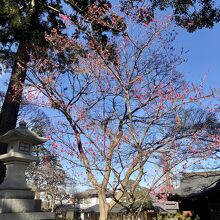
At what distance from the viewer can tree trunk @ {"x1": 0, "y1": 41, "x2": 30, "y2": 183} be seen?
8.55 m

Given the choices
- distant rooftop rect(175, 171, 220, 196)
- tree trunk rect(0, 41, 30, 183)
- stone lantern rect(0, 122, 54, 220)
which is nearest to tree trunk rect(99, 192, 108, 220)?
stone lantern rect(0, 122, 54, 220)

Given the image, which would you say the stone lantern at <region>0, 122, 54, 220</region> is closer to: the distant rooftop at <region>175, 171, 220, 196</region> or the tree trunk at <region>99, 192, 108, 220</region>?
the tree trunk at <region>99, 192, 108, 220</region>

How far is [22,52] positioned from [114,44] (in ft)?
10.7

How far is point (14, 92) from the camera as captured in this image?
8859mm

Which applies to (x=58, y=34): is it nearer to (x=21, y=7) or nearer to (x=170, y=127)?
(x=21, y=7)

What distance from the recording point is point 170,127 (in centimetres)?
772

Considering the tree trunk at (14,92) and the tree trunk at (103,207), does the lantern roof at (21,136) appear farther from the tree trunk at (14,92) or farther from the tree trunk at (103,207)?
the tree trunk at (103,207)

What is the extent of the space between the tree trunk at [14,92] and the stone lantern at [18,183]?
1408 millimetres

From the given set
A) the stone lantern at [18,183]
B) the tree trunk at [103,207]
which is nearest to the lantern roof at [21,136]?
the stone lantern at [18,183]

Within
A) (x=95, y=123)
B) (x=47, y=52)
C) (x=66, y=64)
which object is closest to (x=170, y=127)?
(x=95, y=123)

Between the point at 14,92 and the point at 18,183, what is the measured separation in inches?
132

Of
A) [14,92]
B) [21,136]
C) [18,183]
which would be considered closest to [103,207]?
[18,183]

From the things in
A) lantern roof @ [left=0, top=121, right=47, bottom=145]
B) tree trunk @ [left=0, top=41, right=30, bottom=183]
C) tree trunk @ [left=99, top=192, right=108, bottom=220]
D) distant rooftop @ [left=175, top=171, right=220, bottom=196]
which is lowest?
tree trunk @ [left=99, top=192, right=108, bottom=220]

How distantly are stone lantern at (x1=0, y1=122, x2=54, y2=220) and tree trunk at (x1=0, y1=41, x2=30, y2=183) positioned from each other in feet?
4.62
